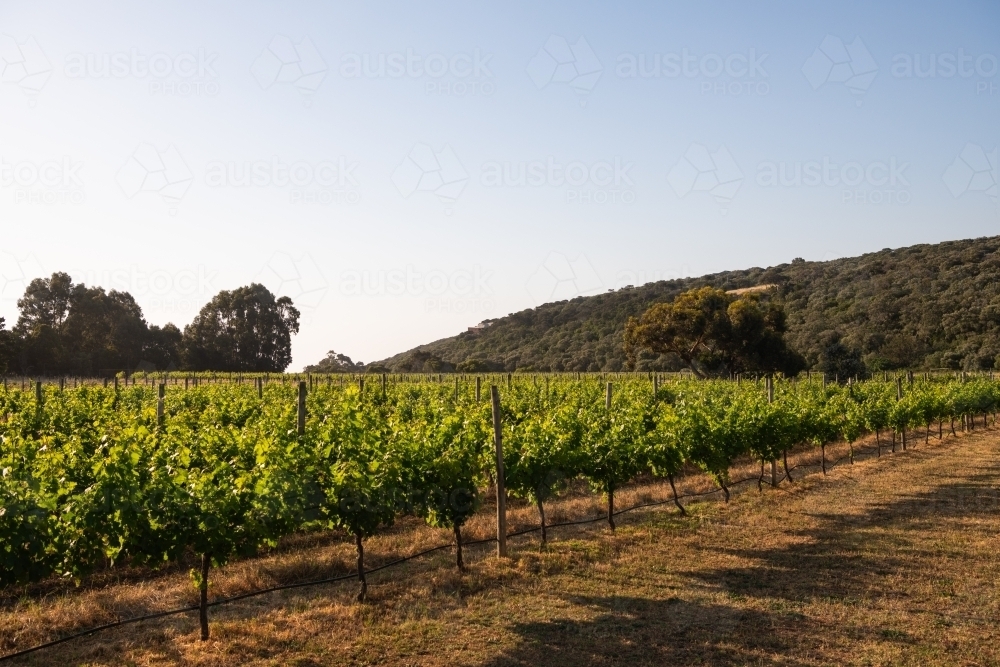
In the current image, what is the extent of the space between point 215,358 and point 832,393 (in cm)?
5373

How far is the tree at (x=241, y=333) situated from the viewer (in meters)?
64.7

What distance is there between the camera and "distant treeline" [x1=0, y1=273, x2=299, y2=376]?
188 ft

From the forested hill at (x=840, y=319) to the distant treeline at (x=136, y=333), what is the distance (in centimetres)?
1292

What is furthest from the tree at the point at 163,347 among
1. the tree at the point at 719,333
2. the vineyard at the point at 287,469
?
the vineyard at the point at 287,469

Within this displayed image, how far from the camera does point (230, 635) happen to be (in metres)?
6.93

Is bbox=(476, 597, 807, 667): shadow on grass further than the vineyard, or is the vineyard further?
bbox=(476, 597, 807, 667): shadow on grass

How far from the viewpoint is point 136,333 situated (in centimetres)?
6206

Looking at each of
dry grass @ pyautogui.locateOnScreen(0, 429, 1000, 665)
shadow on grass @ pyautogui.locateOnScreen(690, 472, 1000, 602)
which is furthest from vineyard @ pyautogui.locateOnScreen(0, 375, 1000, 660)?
shadow on grass @ pyautogui.locateOnScreen(690, 472, 1000, 602)

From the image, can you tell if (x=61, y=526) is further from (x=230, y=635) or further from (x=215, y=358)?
(x=215, y=358)

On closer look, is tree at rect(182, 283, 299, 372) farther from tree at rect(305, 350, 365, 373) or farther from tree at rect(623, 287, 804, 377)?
tree at rect(623, 287, 804, 377)

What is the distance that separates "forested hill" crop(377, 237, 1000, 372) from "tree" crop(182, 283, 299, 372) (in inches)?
471

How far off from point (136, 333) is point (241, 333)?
27.4 ft

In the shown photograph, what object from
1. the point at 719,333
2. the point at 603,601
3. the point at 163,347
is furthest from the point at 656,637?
the point at 163,347

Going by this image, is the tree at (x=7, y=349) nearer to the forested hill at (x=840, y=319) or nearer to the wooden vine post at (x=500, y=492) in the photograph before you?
the forested hill at (x=840, y=319)
